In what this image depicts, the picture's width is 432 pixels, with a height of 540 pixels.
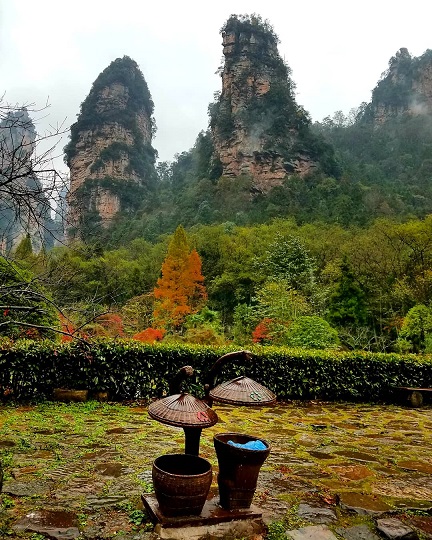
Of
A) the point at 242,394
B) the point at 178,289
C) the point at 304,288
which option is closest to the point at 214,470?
the point at 242,394

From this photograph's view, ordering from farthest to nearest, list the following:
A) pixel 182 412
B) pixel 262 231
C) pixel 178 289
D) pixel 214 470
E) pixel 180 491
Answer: pixel 262 231
pixel 178 289
pixel 214 470
pixel 182 412
pixel 180 491

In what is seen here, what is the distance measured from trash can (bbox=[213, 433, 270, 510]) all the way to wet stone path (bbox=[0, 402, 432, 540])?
1.05 ft

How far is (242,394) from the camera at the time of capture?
10.3 feet

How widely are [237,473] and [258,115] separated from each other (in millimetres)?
47725

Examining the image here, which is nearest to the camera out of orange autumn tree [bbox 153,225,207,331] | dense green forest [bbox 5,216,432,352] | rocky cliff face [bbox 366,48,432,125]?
dense green forest [bbox 5,216,432,352]

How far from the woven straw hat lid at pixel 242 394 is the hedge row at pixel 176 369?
4001mm

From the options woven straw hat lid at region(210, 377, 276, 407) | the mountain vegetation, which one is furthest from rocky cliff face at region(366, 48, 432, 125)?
woven straw hat lid at region(210, 377, 276, 407)

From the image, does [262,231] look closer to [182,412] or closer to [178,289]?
[178,289]

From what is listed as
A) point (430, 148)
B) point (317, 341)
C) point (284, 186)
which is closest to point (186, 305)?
point (317, 341)

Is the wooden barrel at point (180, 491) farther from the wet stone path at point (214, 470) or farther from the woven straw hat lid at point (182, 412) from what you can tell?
the woven straw hat lid at point (182, 412)

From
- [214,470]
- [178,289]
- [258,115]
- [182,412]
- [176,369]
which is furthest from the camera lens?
[258,115]

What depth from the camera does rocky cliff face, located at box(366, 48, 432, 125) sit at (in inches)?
2275

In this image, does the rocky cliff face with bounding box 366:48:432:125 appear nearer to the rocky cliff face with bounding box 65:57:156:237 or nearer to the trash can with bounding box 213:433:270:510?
the rocky cliff face with bounding box 65:57:156:237

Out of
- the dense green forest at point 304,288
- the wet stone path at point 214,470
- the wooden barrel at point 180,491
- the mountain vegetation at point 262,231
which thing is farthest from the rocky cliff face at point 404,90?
the wooden barrel at point 180,491
